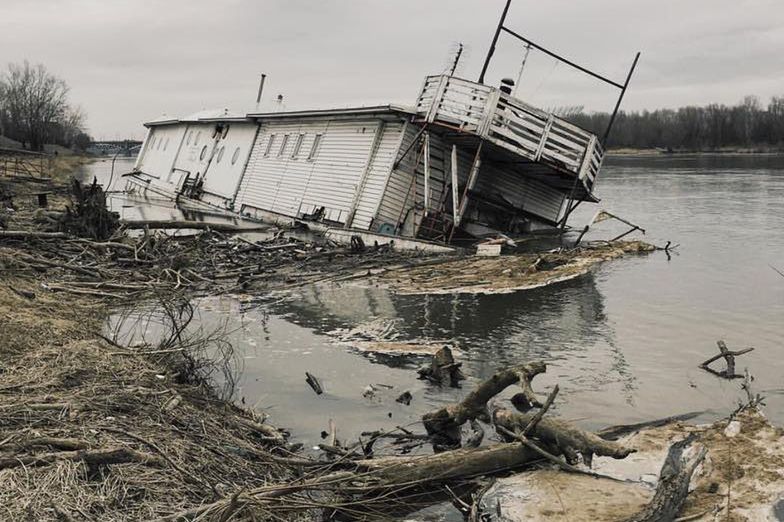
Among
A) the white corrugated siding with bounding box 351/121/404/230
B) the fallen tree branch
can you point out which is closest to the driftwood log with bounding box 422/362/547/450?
the fallen tree branch

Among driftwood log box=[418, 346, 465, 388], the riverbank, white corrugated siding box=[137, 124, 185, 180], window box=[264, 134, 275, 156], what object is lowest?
driftwood log box=[418, 346, 465, 388]

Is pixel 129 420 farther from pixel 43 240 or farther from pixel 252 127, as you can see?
pixel 252 127

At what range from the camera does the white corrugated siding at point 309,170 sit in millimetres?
22438

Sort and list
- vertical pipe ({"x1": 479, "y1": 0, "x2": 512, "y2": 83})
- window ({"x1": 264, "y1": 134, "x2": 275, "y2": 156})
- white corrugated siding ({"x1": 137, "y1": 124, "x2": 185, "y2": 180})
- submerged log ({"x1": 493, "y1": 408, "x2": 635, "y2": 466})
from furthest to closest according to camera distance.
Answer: white corrugated siding ({"x1": 137, "y1": 124, "x2": 185, "y2": 180}), window ({"x1": 264, "y1": 134, "x2": 275, "y2": 156}), vertical pipe ({"x1": 479, "y1": 0, "x2": 512, "y2": 83}), submerged log ({"x1": 493, "y1": 408, "x2": 635, "y2": 466})

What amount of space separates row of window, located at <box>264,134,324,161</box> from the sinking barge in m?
0.05

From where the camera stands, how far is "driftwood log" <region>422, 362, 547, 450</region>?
→ 7000mm

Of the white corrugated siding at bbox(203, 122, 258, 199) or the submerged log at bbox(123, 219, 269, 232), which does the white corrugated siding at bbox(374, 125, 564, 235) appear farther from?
the white corrugated siding at bbox(203, 122, 258, 199)

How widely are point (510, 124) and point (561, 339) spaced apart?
945 cm

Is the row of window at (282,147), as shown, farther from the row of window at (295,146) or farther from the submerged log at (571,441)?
the submerged log at (571,441)

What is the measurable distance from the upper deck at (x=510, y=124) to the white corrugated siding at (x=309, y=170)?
316cm

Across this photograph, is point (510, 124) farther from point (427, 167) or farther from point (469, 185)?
point (427, 167)

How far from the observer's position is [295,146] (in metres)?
26.2

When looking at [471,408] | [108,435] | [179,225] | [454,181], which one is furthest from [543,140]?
[108,435]

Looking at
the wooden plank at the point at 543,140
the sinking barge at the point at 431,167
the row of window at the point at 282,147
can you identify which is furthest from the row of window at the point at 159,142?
the wooden plank at the point at 543,140
